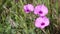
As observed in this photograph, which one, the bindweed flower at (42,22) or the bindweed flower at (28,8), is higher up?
the bindweed flower at (28,8)

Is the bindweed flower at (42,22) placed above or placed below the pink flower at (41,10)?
below

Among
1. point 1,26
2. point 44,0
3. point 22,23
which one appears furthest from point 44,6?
point 1,26

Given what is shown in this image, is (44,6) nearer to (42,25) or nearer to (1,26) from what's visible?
(42,25)

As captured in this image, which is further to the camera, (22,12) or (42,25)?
(22,12)

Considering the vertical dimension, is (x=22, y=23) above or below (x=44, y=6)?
below

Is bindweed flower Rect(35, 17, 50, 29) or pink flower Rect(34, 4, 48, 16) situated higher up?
pink flower Rect(34, 4, 48, 16)
